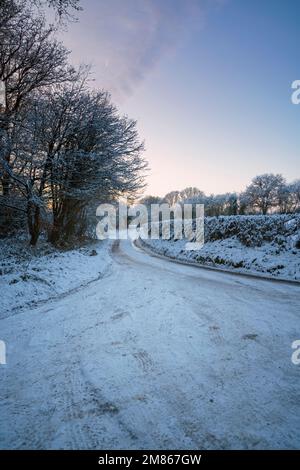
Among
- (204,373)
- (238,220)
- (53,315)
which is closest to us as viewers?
(204,373)

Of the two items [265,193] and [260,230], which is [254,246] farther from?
[265,193]

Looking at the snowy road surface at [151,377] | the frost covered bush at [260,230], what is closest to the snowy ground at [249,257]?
the frost covered bush at [260,230]

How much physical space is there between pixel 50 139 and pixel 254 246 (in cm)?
1318

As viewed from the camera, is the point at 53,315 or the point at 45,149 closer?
the point at 53,315

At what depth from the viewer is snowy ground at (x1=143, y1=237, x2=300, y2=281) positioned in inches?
446

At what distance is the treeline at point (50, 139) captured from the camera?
38.8ft

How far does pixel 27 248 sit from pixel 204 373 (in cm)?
1251

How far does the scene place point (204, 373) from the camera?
309 centimetres

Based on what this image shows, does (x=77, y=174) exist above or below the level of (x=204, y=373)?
above

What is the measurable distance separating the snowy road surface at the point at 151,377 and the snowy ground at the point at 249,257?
607 centimetres

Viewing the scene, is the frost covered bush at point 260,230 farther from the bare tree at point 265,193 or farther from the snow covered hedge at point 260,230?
the bare tree at point 265,193

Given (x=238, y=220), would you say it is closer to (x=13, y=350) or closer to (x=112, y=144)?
(x=112, y=144)
